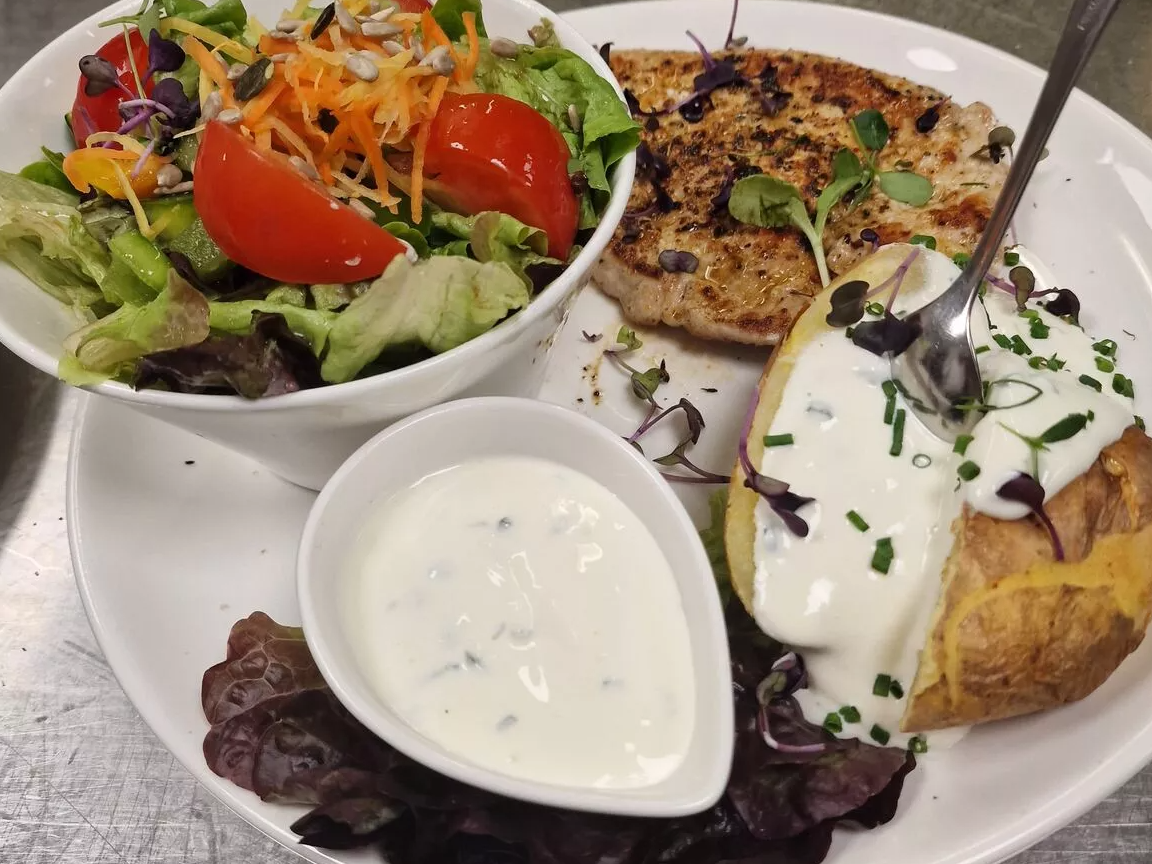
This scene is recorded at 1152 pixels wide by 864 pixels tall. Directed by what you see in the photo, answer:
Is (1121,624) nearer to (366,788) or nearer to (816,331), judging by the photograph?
(816,331)

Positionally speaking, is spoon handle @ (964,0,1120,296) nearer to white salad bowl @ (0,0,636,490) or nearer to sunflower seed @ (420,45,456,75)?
white salad bowl @ (0,0,636,490)

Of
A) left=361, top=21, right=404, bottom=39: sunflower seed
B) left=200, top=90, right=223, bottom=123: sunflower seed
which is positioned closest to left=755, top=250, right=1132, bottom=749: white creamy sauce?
left=361, top=21, right=404, bottom=39: sunflower seed

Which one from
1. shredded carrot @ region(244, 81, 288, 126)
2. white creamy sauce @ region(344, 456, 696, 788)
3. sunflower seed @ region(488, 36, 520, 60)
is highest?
sunflower seed @ region(488, 36, 520, 60)

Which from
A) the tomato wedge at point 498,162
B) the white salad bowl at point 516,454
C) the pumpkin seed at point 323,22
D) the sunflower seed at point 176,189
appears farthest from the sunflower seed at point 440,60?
the white salad bowl at point 516,454

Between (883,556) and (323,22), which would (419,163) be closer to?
(323,22)

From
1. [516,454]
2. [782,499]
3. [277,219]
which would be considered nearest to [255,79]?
[277,219]

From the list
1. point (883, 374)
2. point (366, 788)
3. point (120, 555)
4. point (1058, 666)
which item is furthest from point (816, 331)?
point (120, 555)

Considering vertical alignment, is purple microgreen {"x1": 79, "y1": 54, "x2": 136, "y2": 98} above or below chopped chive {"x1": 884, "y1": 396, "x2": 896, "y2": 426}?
above
